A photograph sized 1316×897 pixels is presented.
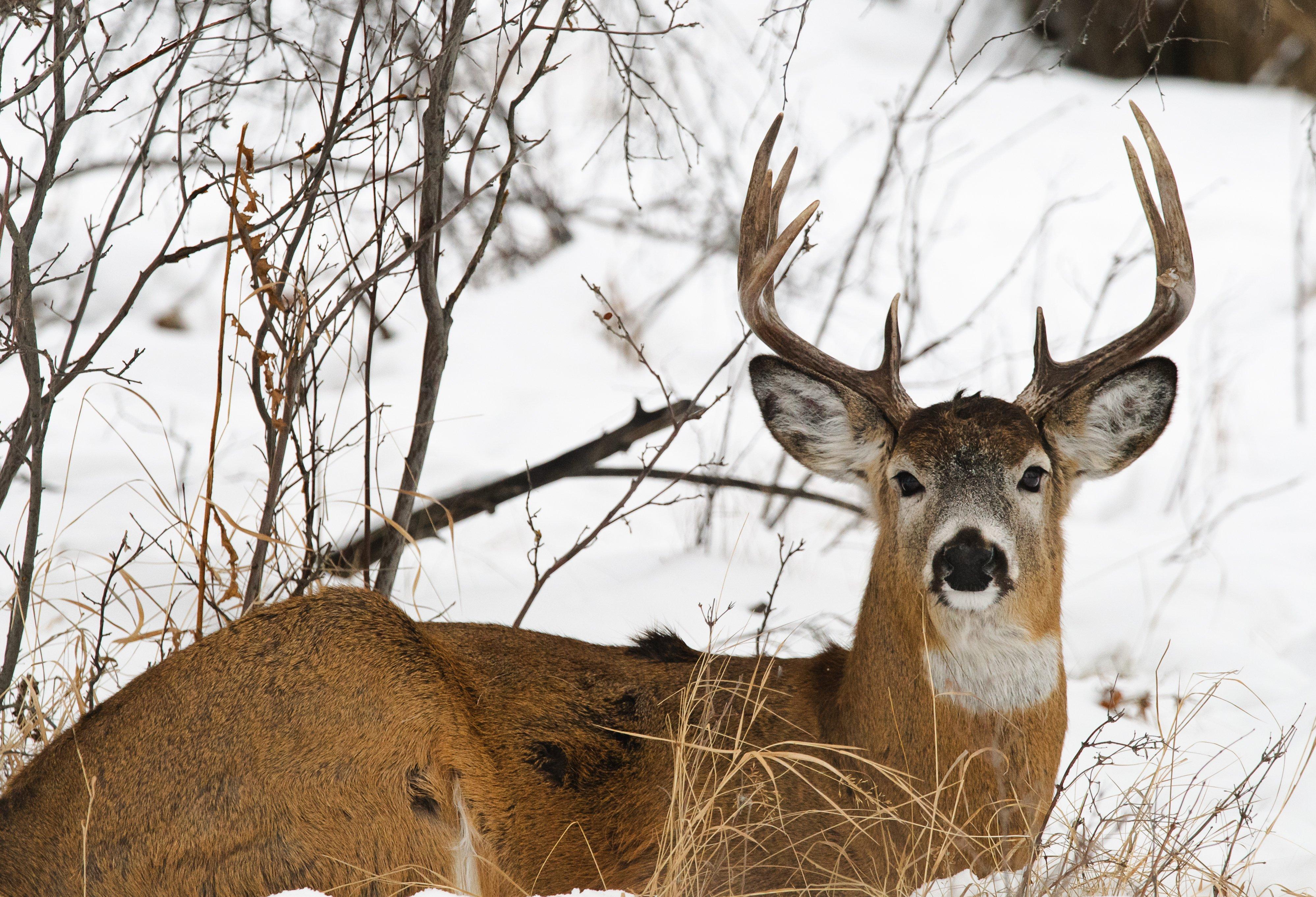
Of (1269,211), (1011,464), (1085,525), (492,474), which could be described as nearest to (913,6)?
(1269,211)

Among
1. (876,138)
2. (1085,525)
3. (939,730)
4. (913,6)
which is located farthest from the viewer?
(913,6)

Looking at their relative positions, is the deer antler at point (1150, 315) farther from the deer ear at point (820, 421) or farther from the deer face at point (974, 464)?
the deer ear at point (820, 421)

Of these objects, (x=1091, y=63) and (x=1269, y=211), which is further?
(x=1091, y=63)

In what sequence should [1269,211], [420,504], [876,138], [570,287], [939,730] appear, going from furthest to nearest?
[876,138] < [1269,211] < [570,287] < [420,504] < [939,730]

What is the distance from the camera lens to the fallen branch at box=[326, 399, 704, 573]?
15.9ft

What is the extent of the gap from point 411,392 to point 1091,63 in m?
8.42

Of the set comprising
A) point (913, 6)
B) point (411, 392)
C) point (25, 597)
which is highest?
point (913, 6)

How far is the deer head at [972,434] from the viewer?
3.38 m

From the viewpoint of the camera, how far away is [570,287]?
8.98m

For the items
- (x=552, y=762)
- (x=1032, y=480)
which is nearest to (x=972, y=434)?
(x=1032, y=480)

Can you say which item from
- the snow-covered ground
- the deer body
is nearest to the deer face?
the deer body

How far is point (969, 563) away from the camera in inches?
128

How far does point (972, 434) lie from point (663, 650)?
111cm

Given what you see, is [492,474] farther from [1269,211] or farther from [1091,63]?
[1091,63]
